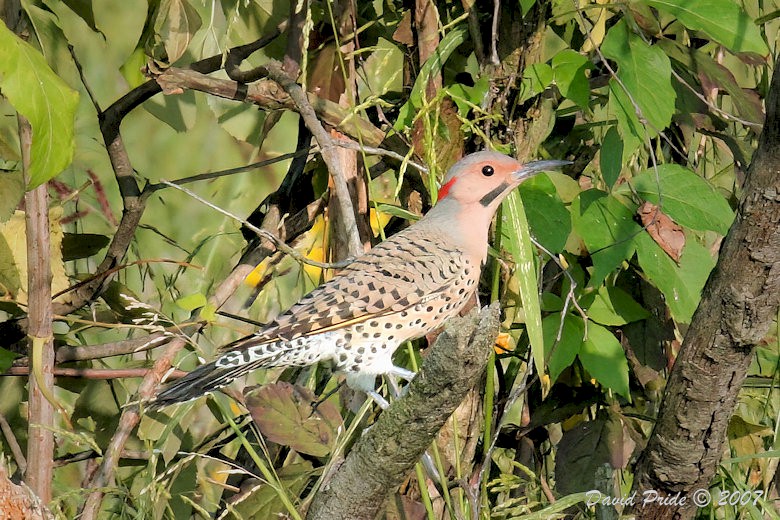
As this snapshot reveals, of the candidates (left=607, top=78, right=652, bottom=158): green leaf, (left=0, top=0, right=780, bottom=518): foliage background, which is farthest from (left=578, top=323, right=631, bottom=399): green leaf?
(left=607, top=78, right=652, bottom=158): green leaf

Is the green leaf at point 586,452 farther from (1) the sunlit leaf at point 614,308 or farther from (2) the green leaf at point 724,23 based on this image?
(2) the green leaf at point 724,23

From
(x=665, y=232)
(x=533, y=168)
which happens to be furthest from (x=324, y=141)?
(x=665, y=232)

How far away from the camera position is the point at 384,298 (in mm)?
2744

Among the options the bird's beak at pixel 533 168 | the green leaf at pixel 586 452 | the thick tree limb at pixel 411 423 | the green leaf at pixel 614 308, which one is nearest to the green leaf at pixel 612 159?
the bird's beak at pixel 533 168

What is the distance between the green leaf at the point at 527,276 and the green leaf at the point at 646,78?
1.28 feet

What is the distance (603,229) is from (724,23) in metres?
0.58

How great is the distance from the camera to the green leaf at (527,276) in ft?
7.52

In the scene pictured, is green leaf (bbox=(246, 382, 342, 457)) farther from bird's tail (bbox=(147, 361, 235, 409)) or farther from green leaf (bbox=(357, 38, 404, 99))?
green leaf (bbox=(357, 38, 404, 99))

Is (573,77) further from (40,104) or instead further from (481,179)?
(40,104)

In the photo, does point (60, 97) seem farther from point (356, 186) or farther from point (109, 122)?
point (356, 186)

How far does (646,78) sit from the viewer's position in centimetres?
250

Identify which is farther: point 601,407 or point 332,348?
point 601,407

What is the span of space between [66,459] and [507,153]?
1.53 meters

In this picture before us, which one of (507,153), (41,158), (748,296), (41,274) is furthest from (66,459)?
(748,296)
